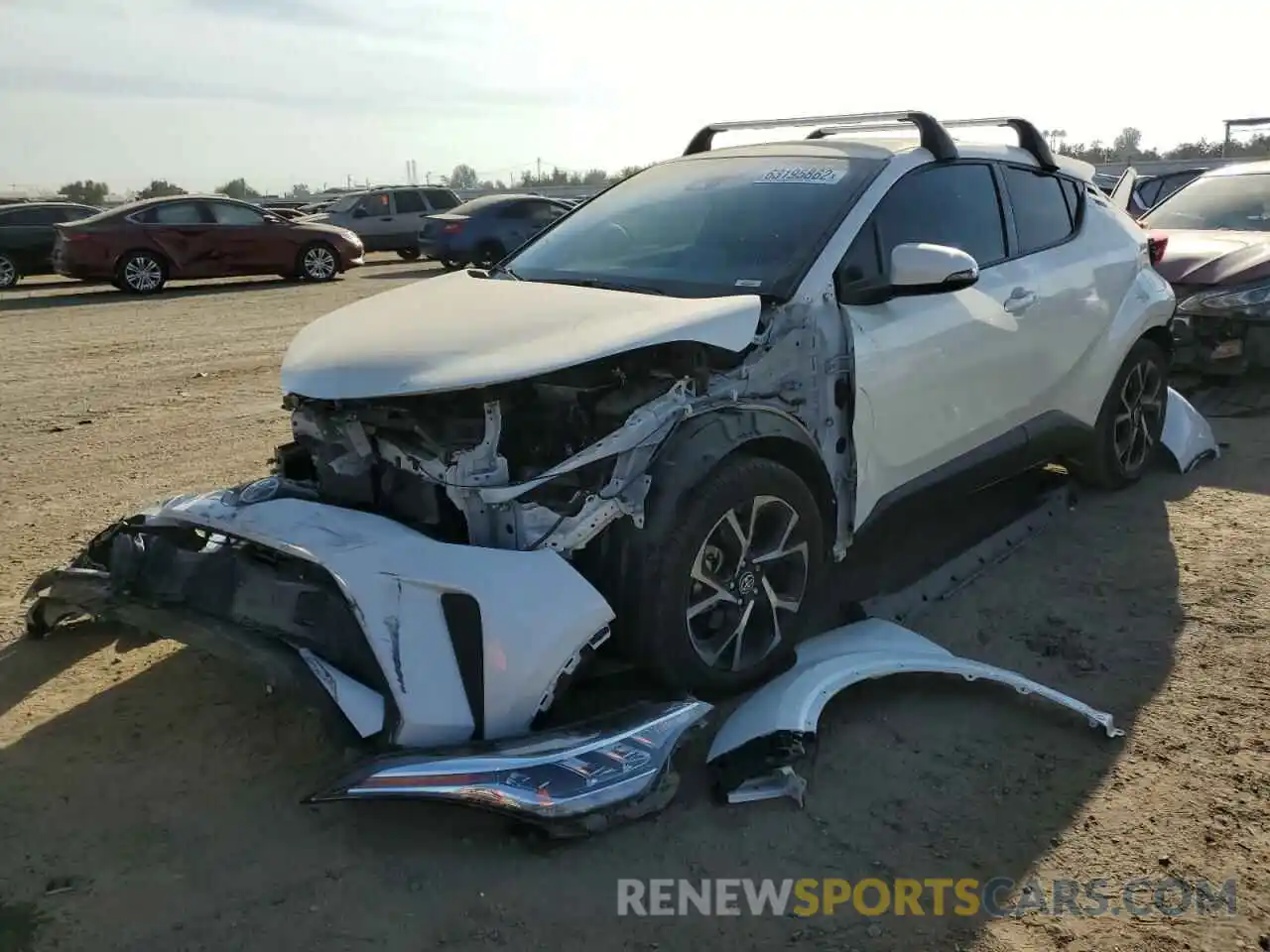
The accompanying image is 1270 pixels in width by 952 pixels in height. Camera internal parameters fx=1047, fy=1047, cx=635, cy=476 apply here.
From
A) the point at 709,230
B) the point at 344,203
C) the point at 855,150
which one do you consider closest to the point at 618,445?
the point at 709,230

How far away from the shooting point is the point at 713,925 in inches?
102

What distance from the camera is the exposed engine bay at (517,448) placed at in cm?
313

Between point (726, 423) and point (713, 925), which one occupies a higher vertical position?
point (726, 423)

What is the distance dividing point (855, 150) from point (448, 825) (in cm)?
302

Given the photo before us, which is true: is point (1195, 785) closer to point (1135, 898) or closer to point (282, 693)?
point (1135, 898)

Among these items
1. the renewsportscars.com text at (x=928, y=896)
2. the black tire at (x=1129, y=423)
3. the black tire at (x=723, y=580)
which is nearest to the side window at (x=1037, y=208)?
the black tire at (x=1129, y=423)

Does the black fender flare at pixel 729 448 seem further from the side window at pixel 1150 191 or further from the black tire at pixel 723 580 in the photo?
the side window at pixel 1150 191

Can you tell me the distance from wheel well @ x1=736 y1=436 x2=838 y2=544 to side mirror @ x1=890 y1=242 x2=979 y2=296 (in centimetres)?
73

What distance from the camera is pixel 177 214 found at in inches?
632

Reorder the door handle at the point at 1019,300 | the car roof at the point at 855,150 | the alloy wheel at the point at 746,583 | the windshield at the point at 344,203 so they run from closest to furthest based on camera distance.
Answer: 1. the alloy wheel at the point at 746,583
2. the car roof at the point at 855,150
3. the door handle at the point at 1019,300
4. the windshield at the point at 344,203

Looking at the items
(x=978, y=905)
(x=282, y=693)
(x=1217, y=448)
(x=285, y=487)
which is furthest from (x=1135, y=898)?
(x=1217, y=448)

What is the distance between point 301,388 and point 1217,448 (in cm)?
552

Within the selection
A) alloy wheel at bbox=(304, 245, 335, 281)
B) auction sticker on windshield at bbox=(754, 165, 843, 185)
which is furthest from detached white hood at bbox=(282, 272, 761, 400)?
alloy wheel at bbox=(304, 245, 335, 281)

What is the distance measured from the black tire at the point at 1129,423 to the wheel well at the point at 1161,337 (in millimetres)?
25
